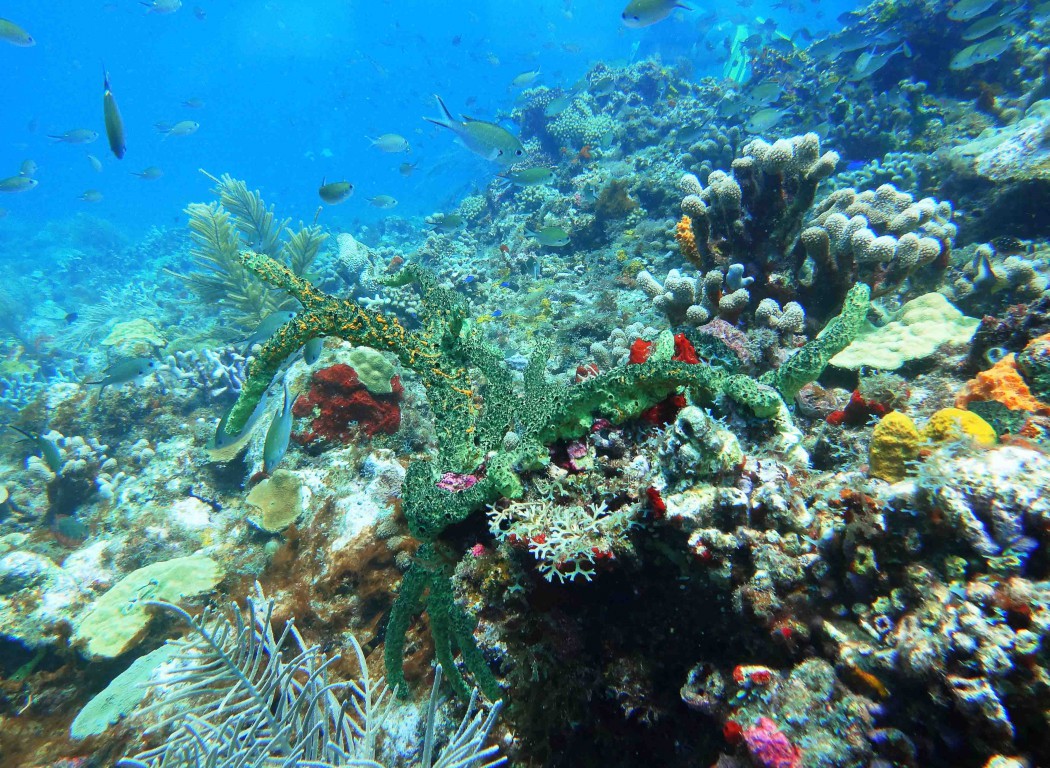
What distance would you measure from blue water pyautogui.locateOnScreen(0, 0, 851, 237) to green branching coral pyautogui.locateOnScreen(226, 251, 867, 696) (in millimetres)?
64949

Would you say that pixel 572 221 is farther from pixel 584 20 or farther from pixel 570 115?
pixel 584 20

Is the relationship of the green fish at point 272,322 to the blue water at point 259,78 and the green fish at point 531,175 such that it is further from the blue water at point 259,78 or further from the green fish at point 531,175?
the blue water at point 259,78

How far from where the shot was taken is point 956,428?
6.26 feet

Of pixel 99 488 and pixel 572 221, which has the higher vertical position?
pixel 572 221

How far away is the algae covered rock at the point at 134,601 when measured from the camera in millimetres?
4023

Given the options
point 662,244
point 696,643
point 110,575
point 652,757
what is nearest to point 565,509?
point 696,643

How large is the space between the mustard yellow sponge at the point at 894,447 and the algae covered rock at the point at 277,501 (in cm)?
439

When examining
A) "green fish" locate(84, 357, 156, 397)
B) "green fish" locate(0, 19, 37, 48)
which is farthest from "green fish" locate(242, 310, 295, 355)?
"green fish" locate(0, 19, 37, 48)

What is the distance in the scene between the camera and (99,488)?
6414mm

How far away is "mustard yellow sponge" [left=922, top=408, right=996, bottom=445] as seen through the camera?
1.90 m

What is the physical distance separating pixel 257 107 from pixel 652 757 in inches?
5096

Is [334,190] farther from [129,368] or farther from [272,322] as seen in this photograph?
[129,368]

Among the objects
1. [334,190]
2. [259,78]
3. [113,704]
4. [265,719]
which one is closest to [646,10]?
[334,190]

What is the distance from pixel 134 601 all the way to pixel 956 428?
20.6 ft
